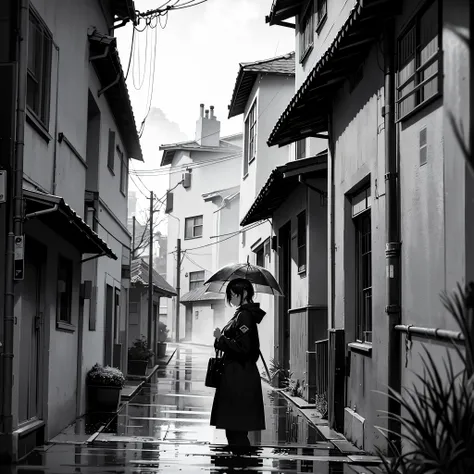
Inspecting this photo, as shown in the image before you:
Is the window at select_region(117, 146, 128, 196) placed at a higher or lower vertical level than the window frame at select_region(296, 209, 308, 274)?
higher

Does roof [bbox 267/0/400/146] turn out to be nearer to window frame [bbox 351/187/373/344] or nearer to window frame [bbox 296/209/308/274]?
window frame [bbox 351/187/373/344]

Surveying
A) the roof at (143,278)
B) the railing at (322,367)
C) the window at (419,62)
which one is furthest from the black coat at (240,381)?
Result: the roof at (143,278)

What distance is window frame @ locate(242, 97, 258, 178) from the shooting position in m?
24.8

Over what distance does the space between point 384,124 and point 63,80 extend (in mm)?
4780

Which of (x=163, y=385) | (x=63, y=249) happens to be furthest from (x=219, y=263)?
(x=63, y=249)

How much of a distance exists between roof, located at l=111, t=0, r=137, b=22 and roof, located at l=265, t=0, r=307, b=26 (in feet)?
10.9

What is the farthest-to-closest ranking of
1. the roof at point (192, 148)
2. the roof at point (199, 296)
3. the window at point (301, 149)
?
1. the roof at point (192, 148)
2. the roof at point (199, 296)
3. the window at point (301, 149)

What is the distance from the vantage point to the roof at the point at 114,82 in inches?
528

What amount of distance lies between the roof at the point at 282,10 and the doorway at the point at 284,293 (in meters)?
4.84

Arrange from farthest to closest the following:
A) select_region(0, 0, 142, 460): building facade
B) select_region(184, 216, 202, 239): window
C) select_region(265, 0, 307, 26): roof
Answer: select_region(184, 216, 202, 239): window, select_region(265, 0, 307, 26): roof, select_region(0, 0, 142, 460): building facade

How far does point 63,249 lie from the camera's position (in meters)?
11.1

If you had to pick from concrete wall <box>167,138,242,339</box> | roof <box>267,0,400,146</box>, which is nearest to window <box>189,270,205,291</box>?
concrete wall <box>167,138,242,339</box>

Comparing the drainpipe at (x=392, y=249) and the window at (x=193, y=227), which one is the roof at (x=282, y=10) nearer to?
the drainpipe at (x=392, y=249)

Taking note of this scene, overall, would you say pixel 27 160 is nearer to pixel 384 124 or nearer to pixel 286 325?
pixel 384 124
